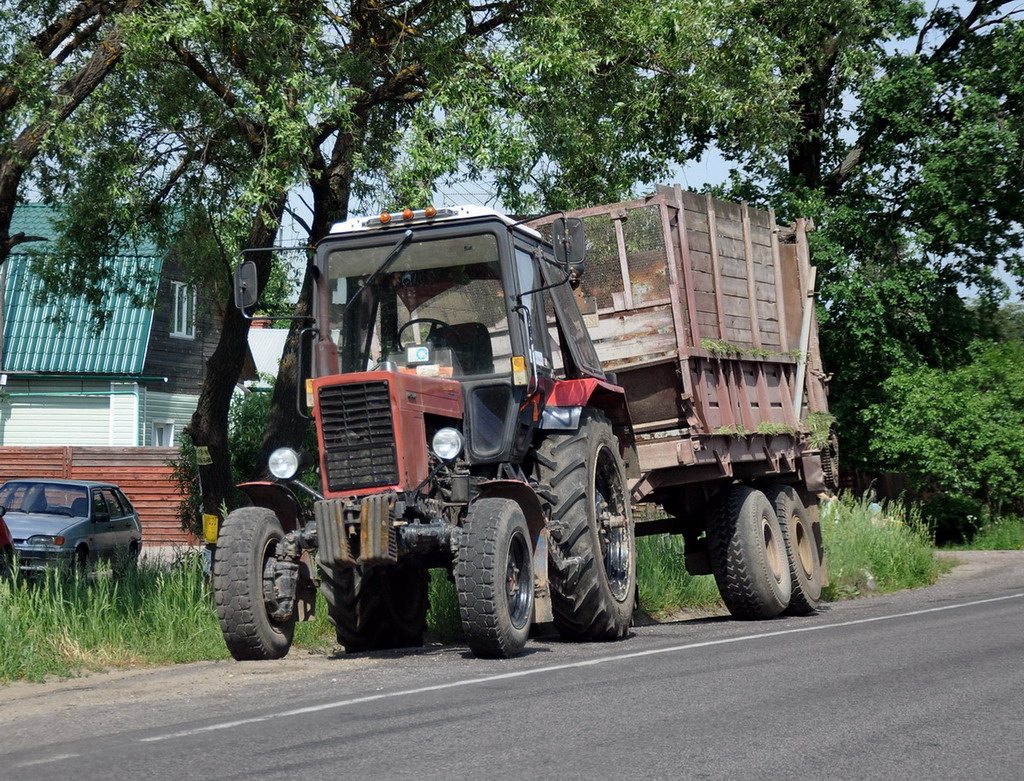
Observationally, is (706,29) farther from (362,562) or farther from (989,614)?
(362,562)

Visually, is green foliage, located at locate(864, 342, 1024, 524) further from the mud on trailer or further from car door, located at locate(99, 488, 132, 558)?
the mud on trailer

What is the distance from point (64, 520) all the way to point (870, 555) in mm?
11925

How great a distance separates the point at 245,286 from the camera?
9.59 m

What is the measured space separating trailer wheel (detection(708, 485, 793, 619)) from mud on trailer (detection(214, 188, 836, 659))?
0.08ft

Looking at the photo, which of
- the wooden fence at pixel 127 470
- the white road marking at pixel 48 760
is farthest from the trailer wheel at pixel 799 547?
the wooden fence at pixel 127 470

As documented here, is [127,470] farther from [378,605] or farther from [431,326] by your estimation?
[431,326]

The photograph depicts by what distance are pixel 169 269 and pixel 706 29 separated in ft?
76.7

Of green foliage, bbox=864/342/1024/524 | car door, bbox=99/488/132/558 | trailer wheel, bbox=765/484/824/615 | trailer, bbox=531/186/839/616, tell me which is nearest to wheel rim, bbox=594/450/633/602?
trailer, bbox=531/186/839/616

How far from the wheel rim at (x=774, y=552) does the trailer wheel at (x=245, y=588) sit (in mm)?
5917

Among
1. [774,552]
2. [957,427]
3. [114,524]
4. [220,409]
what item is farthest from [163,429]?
[774,552]

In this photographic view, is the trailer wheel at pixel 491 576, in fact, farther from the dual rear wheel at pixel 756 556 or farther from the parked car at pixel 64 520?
the parked car at pixel 64 520

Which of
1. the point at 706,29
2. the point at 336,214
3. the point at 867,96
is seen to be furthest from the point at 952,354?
the point at 336,214

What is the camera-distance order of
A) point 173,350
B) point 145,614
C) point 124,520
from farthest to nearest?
point 173,350
point 124,520
point 145,614

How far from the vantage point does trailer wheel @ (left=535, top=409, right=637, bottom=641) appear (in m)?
10.1
